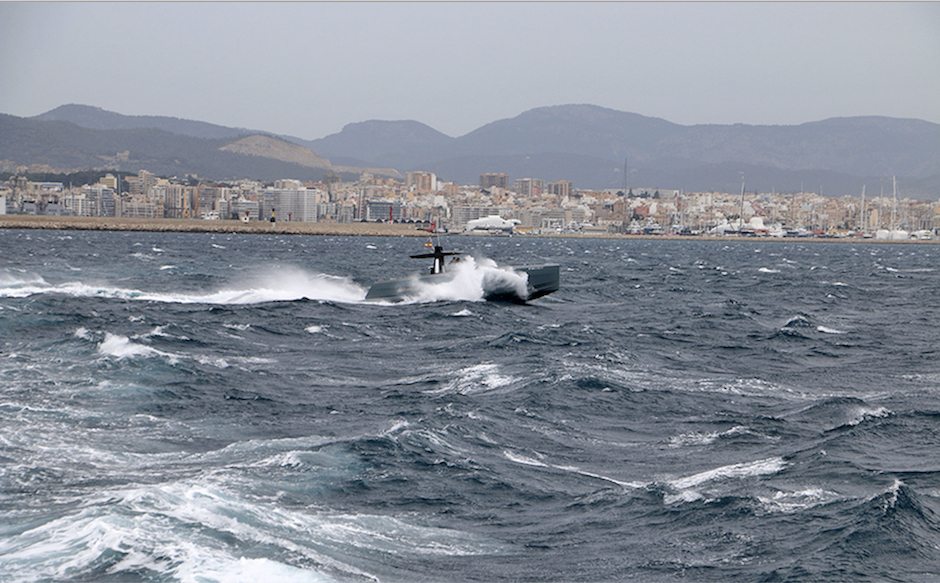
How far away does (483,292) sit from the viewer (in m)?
51.2

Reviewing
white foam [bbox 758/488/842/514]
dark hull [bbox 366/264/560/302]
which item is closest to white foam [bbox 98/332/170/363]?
dark hull [bbox 366/264/560/302]

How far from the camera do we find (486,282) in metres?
51.1

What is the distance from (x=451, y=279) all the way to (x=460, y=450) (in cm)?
2995

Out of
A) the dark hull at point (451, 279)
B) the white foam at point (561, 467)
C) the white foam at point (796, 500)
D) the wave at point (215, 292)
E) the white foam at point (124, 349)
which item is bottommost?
the wave at point (215, 292)

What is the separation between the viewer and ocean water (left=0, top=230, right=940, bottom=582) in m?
14.3

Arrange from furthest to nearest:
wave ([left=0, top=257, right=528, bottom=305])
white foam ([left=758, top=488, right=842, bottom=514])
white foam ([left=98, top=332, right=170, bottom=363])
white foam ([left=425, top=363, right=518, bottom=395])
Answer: wave ([left=0, top=257, right=528, bottom=305]) < white foam ([left=98, top=332, right=170, bottom=363]) < white foam ([left=425, top=363, right=518, bottom=395]) < white foam ([left=758, top=488, right=842, bottom=514])

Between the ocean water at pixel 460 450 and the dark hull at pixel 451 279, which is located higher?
the dark hull at pixel 451 279

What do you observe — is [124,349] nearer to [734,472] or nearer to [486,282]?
[734,472]

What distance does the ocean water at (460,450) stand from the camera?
14.3 metres

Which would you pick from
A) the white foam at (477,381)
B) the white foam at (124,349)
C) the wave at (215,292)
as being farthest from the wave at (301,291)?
the white foam at (477,381)

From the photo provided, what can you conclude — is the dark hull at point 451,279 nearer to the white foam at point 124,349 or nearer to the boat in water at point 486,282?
the boat in water at point 486,282

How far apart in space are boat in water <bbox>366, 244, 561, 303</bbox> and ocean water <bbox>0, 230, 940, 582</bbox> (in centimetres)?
678

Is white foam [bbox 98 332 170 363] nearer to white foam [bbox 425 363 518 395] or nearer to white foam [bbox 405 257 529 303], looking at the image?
white foam [bbox 425 363 518 395]

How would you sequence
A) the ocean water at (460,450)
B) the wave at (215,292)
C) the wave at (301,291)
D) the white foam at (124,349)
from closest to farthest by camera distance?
the ocean water at (460,450) → the white foam at (124,349) → the wave at (301,291) → the wave at (215,292)
